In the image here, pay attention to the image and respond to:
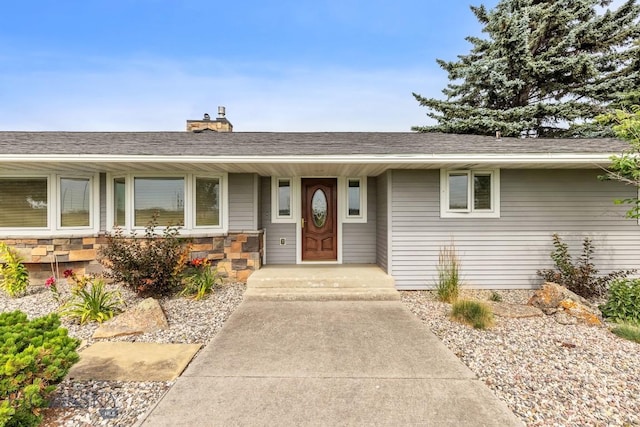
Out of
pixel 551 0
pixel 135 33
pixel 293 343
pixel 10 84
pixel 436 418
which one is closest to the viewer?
pixel 436 418

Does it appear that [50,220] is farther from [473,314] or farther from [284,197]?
[473,314]

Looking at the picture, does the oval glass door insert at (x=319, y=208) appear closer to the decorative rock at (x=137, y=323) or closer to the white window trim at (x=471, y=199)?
the white window trim at (x=471, y=199)

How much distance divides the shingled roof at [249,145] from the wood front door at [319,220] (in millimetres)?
1242

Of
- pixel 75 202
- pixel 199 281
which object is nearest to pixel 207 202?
pixel 199 281

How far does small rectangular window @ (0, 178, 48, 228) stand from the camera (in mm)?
5762

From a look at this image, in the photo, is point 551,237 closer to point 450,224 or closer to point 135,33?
point 450,224

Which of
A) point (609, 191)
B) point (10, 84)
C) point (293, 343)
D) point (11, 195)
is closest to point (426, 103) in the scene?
point (609, 191)

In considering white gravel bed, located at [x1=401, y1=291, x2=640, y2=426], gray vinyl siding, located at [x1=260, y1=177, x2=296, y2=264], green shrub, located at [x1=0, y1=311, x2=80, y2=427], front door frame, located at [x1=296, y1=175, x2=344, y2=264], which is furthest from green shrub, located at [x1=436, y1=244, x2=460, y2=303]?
green shrub, located at [x1=0, y1=311, x2=80, y2=427]

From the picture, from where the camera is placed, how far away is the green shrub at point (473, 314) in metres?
3.92

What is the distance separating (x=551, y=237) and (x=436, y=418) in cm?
517

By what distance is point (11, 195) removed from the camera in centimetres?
577

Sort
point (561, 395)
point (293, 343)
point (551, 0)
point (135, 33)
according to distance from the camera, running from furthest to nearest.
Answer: point (551, 0) → point (135, 33) → point (293, 343) → point (561, 395)

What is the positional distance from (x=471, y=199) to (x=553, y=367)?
3404 mm

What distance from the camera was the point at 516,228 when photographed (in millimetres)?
5812
